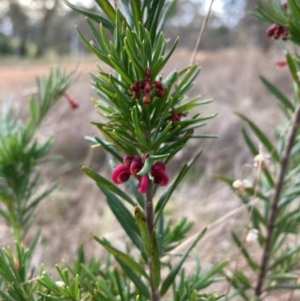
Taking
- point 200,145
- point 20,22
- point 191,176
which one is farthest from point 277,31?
point 20,22

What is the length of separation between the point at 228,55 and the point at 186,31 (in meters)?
1.02

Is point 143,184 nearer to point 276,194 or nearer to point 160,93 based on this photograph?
point 160,93

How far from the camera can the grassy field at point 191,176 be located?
1.62 m

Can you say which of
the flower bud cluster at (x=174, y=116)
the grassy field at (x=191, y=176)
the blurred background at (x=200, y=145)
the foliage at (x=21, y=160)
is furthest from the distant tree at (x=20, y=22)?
the flower bud cluster at (x=174, y=116)

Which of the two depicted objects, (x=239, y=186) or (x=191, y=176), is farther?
(x=191, y=176)

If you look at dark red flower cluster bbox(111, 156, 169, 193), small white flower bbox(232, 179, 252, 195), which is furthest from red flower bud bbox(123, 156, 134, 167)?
small white flower bbox(232, 179, 252, 195)

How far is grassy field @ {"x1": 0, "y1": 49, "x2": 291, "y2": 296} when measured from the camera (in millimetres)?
1625

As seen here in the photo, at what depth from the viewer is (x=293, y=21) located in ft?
1.71

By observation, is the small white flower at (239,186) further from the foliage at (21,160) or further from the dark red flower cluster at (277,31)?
the foliage at (21,160)

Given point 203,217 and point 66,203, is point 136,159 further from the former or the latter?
point 66,203

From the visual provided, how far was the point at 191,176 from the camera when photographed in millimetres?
2902

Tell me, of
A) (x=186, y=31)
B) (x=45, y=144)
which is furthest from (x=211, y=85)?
(x=45, y=144)

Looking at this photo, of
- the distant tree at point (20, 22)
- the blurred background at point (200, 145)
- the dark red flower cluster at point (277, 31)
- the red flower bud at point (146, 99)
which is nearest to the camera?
the red flower bud at point (146, 99)

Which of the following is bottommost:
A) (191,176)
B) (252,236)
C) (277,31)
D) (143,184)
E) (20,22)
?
(191,176)
